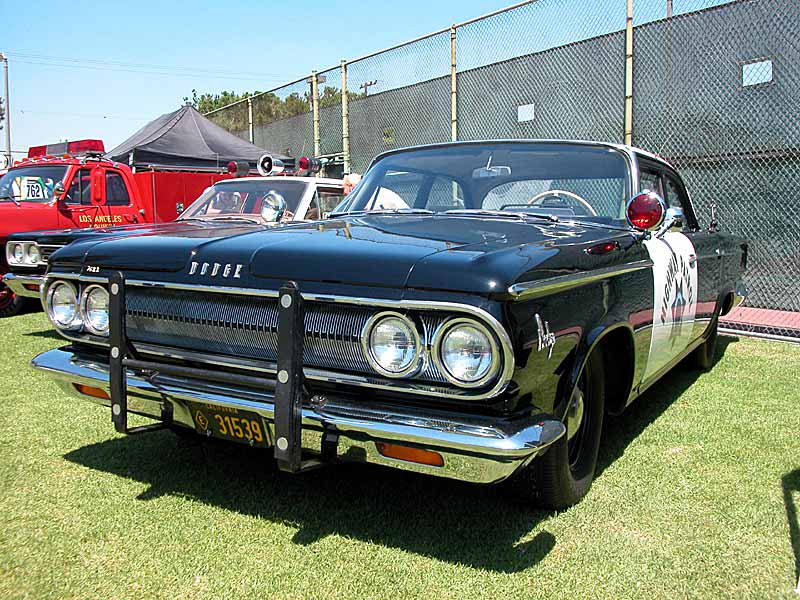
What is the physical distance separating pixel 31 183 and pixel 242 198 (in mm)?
4125

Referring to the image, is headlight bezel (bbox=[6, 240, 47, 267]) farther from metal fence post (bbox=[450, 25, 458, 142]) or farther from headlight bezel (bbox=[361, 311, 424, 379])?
headlight bezel (bbox=[361, 311, 424, 379])

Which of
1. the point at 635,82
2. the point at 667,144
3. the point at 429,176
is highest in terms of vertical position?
the point at 635,82

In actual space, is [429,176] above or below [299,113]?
below

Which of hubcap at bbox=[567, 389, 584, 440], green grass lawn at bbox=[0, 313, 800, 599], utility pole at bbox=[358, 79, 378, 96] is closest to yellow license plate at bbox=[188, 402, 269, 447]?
green grass lawn at bbox=[0, 313, 800, 599]

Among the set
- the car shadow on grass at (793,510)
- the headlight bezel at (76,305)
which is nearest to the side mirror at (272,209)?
the headlight bezel at (76,305)

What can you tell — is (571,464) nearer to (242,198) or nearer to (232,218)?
(232,218)

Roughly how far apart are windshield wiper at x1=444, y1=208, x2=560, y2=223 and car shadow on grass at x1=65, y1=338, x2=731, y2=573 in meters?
1.21

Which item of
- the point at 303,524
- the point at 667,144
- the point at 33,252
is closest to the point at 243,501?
the point at 303,524

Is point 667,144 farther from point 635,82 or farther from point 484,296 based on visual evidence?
point 484,296

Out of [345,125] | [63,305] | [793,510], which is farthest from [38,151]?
[793,510]

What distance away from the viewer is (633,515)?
296cm

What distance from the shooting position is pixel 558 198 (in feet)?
11.7

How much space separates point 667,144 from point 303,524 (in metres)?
6.19

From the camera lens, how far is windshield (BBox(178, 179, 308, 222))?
6.39 m
